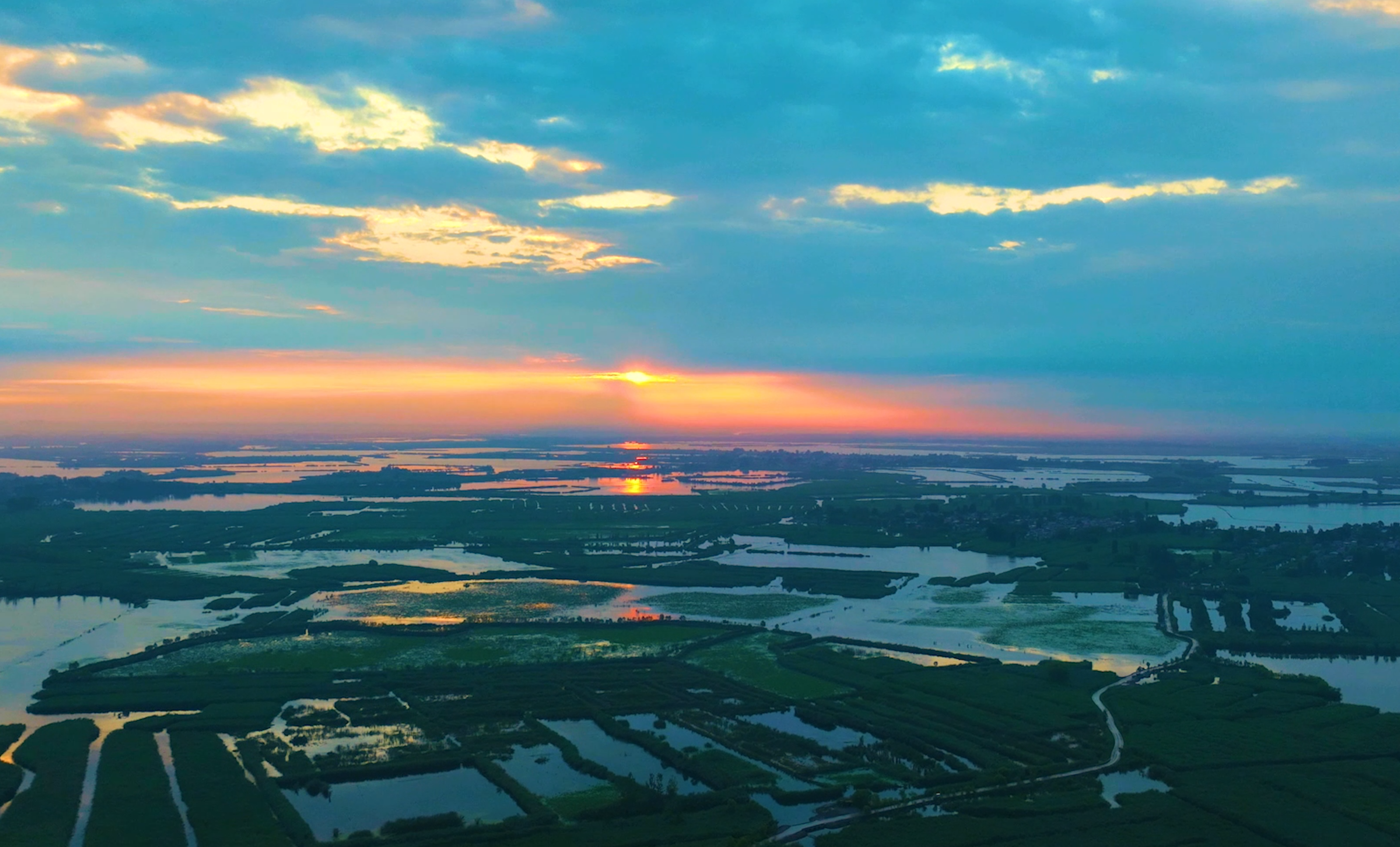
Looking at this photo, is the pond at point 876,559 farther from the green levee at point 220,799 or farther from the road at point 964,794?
the green levee at point 220,799

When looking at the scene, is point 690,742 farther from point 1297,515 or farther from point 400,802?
point 1297,515

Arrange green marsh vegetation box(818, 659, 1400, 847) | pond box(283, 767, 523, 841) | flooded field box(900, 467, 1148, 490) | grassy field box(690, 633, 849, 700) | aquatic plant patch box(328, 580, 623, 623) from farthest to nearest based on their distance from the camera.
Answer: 1. flooded field box(900, 467, 1148, 490)
2. aquatic plant patch box(328, 580, 623, 623)
3. grassy field box(690, 633, 849, 700)
4. pond box(283, 767, 523, 841)
5. green marsh vegetation box(818, 659, 1400, 847)

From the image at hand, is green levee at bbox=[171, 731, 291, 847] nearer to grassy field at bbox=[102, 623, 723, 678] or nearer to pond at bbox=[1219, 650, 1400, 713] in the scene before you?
grassy field at bbox=[102, 623, 723, 678]

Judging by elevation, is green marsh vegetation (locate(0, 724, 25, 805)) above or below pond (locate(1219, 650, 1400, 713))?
below

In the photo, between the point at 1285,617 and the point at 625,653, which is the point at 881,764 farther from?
the point at 1285,617

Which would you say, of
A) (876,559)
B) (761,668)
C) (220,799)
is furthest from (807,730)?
(876,559)

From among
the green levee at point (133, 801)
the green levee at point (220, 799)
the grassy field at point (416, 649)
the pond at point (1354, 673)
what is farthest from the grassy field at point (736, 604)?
the green levee at point (133, 801)

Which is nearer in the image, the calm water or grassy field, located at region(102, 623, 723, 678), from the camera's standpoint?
grassy field, located at region(102, 623, 723, 678)

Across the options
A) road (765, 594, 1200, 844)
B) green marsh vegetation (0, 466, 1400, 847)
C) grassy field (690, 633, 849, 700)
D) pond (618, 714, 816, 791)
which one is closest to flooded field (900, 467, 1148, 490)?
green marsh vegetation (0, 466, 1400, 847)
